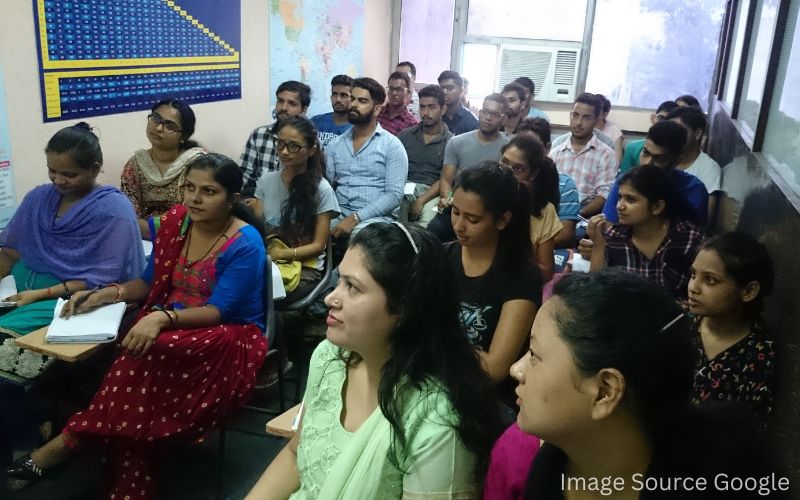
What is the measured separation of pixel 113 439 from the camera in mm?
2072

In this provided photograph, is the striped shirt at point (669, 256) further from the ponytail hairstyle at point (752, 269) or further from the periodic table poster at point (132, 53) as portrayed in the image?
the periodic table poster at point (132, 53)

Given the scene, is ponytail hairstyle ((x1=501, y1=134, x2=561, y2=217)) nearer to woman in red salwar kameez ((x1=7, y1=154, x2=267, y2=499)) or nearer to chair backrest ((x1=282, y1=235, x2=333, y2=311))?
chair backrest ((x1=282, y1=235, x2=333, y2=311))

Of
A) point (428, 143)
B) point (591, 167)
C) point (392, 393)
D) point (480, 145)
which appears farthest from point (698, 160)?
point (392, 393)

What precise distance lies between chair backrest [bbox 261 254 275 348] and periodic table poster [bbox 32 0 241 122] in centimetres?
140

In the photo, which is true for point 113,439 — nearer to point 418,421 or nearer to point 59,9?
point 418,421

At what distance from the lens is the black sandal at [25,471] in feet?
7.07

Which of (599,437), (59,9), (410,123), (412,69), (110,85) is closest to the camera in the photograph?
(599,437)

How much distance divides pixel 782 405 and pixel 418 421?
3.29ft

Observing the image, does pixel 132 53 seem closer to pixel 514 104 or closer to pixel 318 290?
pixel 318 290

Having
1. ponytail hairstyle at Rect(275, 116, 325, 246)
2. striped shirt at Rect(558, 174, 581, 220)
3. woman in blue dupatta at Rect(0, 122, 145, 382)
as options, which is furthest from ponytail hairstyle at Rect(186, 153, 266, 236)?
striped shirt at Rect(558, 174, 581, 220)

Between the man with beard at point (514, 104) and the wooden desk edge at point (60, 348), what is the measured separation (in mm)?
3880

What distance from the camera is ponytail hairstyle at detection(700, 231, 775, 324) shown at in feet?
5.90

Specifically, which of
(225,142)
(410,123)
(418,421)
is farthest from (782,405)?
(410,123)

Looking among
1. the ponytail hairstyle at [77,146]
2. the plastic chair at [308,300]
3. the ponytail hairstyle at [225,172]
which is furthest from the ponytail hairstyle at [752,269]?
the ponytail hairstyle at [77,146]
